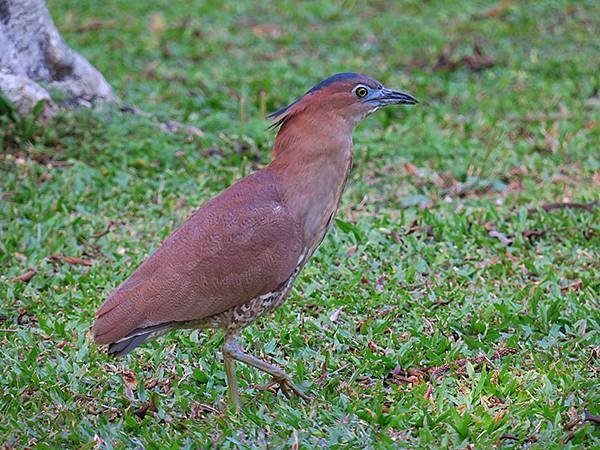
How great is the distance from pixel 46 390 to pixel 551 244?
10.7 feet

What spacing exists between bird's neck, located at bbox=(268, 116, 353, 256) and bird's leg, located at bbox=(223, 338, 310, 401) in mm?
545

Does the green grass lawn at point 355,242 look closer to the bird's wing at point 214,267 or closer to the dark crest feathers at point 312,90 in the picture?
the bird's wing at point 214,267

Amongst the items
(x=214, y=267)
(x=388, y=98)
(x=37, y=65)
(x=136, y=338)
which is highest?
(x=388, y=98)

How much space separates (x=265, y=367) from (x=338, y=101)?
1276 mm

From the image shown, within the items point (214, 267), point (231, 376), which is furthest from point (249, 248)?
point (231, 376)

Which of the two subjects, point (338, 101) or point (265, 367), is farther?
point (338, 101)

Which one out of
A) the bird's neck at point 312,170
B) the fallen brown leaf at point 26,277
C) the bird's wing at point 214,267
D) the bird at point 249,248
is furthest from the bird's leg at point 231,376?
the fallen brown leaf at point 26,277

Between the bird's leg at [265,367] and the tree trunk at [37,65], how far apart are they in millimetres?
3508

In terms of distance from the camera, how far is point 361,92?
16.1ft

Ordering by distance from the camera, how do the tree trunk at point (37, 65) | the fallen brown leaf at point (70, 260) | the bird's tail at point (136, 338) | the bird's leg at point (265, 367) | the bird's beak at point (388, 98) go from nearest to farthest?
the bird's tail at point (136, 338), the bird's leg at point (265, 367), the bird's beak at point (388, 98), the fallen brown leaf at point (70, 260), the tree trunk at point (37, 65)

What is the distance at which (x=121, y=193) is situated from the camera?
7.21m

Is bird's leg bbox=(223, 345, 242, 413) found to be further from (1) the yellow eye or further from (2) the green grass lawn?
(1) the yellow eye

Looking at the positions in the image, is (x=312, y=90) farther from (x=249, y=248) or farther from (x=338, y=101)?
(x=249, y=248)

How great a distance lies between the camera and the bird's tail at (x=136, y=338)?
14.6ft
